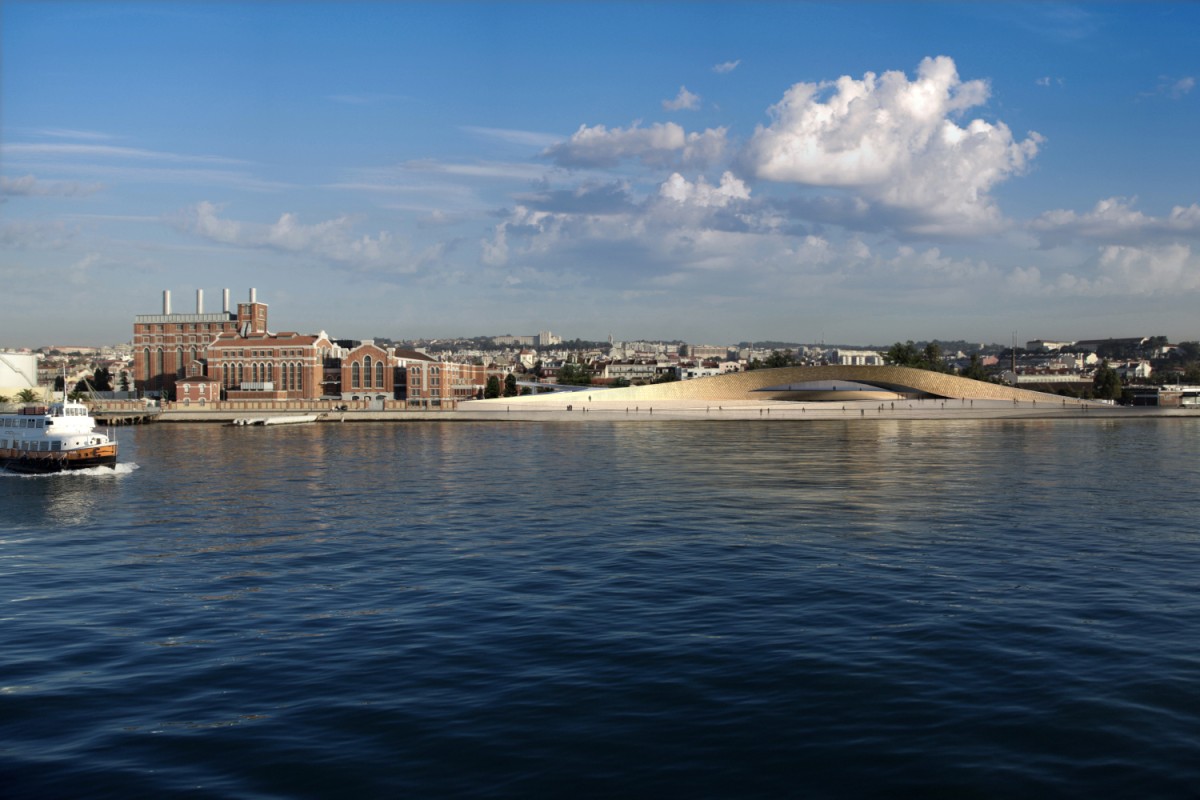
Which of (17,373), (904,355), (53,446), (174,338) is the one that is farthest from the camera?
(904,355)

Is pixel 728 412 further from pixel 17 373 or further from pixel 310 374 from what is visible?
pixel 17 373

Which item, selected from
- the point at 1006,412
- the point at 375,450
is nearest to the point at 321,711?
the point at 375,450

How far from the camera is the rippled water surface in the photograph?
9.38 meters

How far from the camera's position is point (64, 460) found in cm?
4209

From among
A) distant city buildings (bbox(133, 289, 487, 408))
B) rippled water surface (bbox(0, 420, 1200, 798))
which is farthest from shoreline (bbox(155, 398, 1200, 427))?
rippled water surface (bbox(0, 420, 1200, 798))

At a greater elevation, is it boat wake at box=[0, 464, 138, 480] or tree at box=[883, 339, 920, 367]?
tree at box=[883, 339, 920, 367]

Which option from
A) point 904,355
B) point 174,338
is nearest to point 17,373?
point 174,338

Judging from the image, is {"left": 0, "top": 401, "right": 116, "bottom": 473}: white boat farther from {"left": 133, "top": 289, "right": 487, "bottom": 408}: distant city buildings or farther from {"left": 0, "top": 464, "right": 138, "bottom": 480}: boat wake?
{"left": 133, "top": 289, "right": 487, "bottom": 408}: distant city buildings

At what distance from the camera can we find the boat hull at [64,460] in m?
42.2

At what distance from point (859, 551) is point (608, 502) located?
1014 centimetres

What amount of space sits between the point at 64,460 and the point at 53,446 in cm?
103

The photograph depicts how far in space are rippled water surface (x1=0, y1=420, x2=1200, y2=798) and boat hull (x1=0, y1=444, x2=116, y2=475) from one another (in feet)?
40.0

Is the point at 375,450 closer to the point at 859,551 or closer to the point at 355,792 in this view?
the point at 859,551

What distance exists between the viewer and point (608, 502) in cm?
2927
